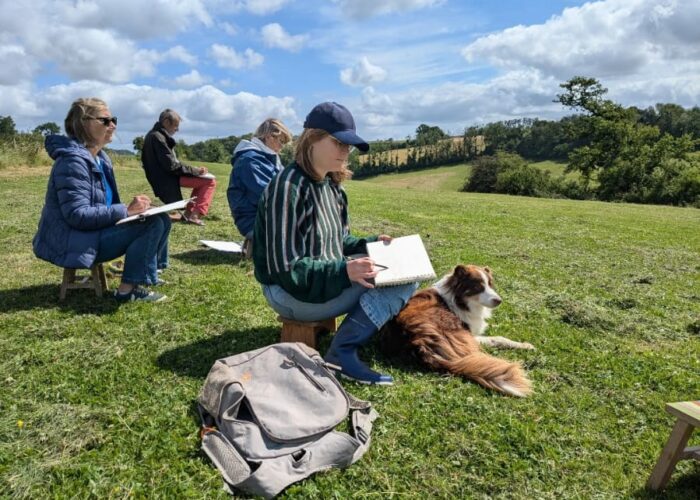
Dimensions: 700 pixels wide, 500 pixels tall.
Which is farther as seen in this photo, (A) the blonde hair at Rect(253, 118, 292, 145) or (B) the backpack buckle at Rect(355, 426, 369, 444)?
(A) the blonde hair at Rect(253, 118, 292, 145)

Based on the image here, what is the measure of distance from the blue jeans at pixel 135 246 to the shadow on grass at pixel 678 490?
5.04 meters

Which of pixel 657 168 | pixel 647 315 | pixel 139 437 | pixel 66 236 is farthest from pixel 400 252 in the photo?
pixel 657 168

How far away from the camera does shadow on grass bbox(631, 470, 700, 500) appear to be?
302 cm

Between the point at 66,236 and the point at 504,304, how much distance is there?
204 inches

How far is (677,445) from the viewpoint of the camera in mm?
2916

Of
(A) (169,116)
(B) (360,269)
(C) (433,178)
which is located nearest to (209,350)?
(B) (360,269)

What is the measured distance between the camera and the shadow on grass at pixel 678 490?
3018 mm

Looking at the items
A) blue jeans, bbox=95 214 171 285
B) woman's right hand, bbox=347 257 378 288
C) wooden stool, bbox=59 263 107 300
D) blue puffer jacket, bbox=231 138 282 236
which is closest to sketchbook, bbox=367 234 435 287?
woman's right hand, bbox=347 257 378 288

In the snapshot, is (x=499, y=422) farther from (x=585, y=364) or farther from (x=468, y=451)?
(x=585, y=364)

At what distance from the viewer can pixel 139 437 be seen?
336 cm

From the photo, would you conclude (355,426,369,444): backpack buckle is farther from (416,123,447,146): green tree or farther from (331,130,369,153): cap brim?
(416,123,447,146): green tree

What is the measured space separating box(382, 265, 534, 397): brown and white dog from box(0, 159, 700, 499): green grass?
13 cm

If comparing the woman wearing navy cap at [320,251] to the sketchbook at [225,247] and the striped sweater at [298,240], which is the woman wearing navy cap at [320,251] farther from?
the sketchbook at [225,247]

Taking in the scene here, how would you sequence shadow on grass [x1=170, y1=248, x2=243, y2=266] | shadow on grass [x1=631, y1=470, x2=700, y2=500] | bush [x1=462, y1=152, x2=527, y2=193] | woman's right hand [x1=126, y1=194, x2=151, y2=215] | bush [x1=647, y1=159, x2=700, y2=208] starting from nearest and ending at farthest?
shadow on grass [x1=631, y1=470, x2=700, y2=500]
woman's right hand [x1=126, y1=194, x2=151, y2=215]
shadow on grass [x1=170, y1=248, x2=243, y2=266]
bush [x1=647, y1=159, x2=700, y2=208]
bush [x1=462, y1=152, x2=527, y2=193]
